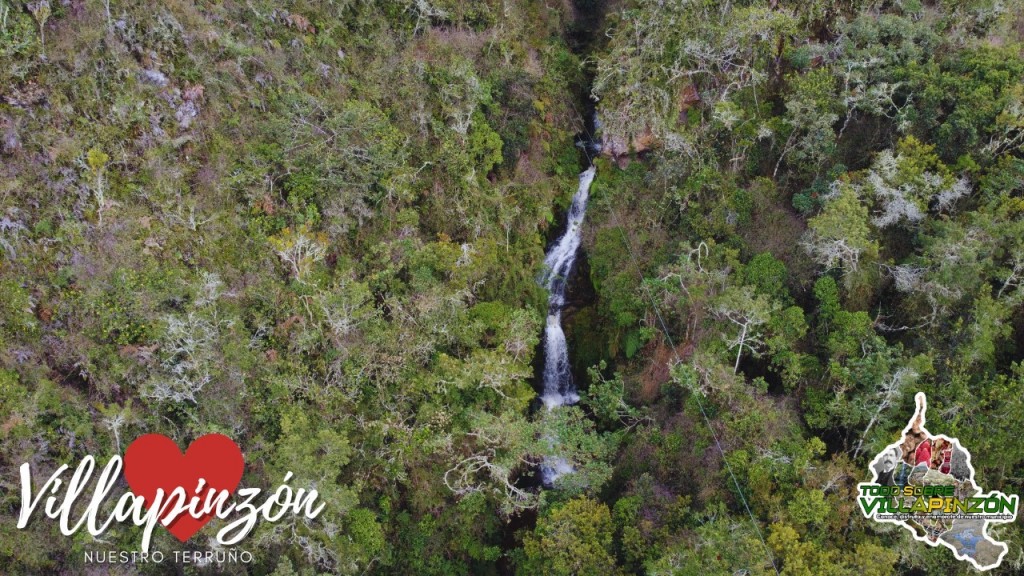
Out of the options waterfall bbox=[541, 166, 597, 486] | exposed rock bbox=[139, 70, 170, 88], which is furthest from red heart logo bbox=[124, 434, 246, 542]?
waterfall bbox=[541, 166, 597, 486]

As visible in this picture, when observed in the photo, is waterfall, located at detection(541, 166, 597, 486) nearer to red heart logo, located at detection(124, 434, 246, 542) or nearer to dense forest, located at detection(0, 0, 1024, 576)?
dense forest, located at detection(0, 0, 1024, 576)

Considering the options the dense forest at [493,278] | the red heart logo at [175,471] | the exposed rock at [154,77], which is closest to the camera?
the red heart logo at [175,471]

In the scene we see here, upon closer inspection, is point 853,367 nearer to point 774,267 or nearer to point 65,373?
point 774,267

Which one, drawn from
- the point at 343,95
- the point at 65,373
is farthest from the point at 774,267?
the point at 65,373

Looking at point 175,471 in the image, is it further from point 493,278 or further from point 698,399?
point 698,399

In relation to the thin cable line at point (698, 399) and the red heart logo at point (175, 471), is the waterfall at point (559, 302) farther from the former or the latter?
the red heart logo at point (175, 471)

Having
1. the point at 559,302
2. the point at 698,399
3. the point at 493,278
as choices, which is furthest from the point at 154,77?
the point at 698,399

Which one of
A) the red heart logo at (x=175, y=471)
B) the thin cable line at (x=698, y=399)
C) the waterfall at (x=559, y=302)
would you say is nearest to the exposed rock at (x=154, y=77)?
the red heart logo at (x=175, y=471)
